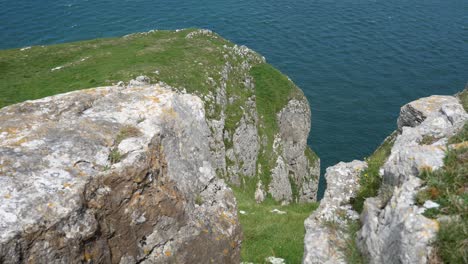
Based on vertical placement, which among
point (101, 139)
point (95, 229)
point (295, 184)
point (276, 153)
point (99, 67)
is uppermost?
point (101, 139)

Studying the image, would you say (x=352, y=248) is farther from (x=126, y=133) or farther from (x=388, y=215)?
(x=126, y=133)

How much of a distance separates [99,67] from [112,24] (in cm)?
7797

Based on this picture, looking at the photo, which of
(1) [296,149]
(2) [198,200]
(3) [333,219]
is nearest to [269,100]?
(1) [296,149]

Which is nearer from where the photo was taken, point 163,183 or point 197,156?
point 163,183

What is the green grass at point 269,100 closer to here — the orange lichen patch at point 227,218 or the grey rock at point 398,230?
the orange lichen patch at point 227,218

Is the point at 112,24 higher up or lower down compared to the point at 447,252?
lower down

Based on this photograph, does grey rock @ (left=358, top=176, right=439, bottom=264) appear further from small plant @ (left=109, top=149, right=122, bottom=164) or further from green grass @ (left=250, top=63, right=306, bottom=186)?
green grass @ (left=250, top=63, right=306, bottom=186)

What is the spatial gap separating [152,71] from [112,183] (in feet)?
120

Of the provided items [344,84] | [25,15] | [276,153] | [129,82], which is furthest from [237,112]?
[25,15]

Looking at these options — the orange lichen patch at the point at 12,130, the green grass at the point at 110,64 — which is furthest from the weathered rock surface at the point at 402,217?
the green grass at the point at 110,64

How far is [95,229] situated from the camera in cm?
1205

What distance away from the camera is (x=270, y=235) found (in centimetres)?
2116

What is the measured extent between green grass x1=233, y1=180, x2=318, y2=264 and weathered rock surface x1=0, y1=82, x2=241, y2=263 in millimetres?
3316

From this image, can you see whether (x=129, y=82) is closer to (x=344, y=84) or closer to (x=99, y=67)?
(x=99, y=67)
